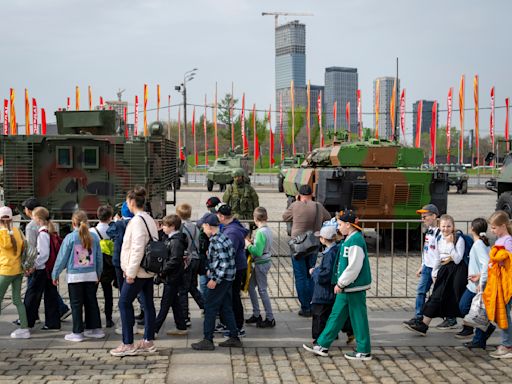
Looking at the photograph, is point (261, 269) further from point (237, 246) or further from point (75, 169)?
point (75, 169)

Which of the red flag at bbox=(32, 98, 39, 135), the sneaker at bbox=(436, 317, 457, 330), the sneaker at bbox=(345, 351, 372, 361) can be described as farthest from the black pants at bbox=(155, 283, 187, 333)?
the red flag at bbox=(32, 98, 39, 135)

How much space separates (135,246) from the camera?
691 cm

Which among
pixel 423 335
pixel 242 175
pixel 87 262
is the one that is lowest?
pixel 423 335

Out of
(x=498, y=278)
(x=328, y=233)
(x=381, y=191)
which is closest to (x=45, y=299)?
(x=328, y=233)

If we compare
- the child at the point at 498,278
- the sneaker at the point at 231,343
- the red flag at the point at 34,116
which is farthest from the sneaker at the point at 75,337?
the red flag at the point at 34,116

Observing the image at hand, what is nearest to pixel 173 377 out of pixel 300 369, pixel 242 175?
pixel 300 369

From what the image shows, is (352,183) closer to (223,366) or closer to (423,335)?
(423,335)

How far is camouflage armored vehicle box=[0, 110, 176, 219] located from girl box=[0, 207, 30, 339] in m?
6.01

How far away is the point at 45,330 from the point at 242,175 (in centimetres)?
593

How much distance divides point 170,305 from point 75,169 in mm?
6864

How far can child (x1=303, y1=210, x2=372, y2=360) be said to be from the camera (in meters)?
6.91

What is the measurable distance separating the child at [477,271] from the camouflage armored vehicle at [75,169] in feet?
24.7

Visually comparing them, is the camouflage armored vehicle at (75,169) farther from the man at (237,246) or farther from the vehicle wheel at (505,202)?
the vehicle wheel at (505,202)

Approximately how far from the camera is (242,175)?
13297mm
